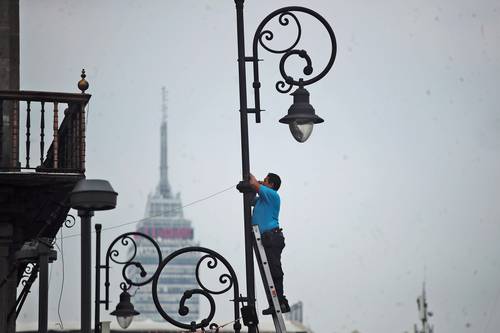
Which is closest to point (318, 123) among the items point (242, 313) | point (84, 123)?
point (242, 313)

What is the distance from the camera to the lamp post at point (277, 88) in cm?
1370

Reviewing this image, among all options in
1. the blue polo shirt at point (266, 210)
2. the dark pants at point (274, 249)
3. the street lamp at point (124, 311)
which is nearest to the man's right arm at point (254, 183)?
the blue polo shirt at point (266, 210)

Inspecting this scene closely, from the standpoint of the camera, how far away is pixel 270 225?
14.2m

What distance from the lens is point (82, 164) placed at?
18.8m

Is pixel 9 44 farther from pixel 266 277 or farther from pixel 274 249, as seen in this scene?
pixel 266 277

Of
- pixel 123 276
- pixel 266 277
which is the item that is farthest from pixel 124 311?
pixel 266 277

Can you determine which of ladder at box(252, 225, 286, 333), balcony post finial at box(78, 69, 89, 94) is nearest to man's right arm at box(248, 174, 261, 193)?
ladder at box(252, 225, 286, 333)

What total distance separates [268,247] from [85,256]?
2124 millimetres

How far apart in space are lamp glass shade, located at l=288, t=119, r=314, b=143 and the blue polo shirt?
733mm

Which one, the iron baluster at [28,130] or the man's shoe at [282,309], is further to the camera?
the iron baluster at [28,130]

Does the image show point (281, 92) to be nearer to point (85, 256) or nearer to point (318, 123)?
point (318, 123)

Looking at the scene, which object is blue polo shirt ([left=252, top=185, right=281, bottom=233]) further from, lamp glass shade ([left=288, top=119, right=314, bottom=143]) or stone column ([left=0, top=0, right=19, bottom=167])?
stone column ([left=0, top=0, right=19, bottom=167])

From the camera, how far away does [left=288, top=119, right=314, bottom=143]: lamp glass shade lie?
567 inches

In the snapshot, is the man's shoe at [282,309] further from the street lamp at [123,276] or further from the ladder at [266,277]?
the street lamp at [123,276]
